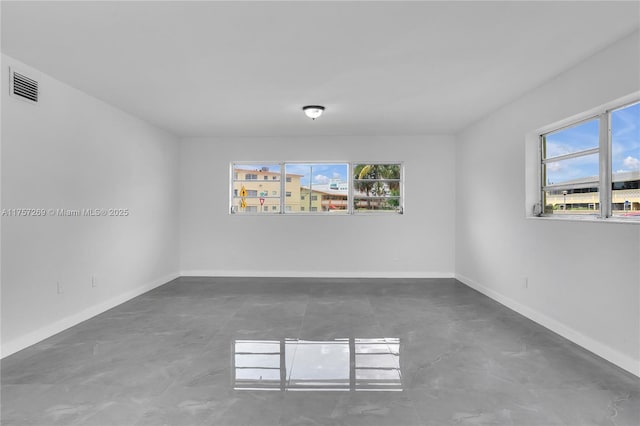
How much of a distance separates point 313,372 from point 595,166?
10.2 ft

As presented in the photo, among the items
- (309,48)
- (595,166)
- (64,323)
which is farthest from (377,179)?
(64,323)

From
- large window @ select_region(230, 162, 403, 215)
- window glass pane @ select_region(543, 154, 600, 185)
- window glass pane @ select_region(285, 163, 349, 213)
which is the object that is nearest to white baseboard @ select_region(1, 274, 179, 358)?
large window @ select_region(230, 162, 403, 215)

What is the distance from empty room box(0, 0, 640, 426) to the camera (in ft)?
7.38

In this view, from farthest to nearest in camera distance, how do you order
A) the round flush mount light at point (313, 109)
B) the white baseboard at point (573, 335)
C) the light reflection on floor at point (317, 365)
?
1. the round flush mount light at point (313, 109)
2. the white baseboard at point (573, 335)
3. the light reflection on floor at point (317, 365)

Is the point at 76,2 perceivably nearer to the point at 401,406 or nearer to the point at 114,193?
the point at 114,193

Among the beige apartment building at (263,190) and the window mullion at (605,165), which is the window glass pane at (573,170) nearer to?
the window mullion at (605,165)

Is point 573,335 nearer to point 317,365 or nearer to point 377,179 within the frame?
point 317,365

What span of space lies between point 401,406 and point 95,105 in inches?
176

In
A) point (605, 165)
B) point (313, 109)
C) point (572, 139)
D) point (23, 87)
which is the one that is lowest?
point (605, 165)

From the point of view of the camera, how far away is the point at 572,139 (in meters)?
3.42

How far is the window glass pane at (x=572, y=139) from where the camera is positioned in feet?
10.3

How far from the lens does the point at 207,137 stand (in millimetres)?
6297

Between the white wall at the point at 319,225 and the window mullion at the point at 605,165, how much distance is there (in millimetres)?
3166

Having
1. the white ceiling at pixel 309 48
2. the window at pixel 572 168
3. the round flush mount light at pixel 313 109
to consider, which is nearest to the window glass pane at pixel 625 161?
the window at pixel 572 168
